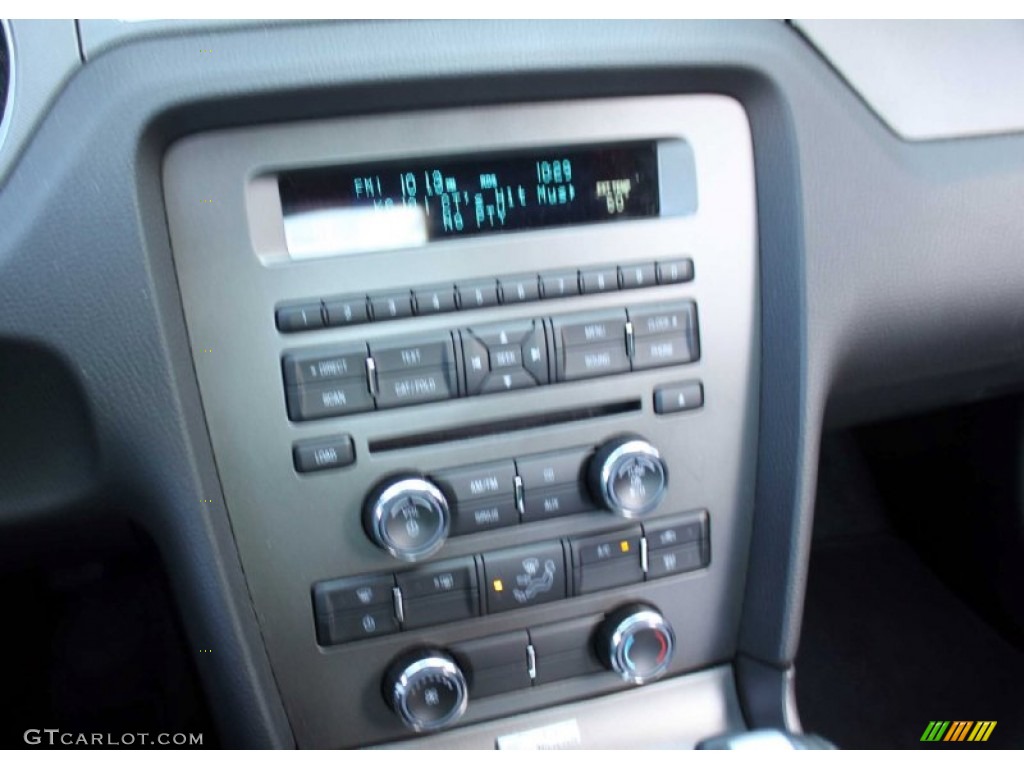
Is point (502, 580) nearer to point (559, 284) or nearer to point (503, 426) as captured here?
point (503, 426)

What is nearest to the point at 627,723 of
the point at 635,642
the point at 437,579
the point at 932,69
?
the point at 635,642

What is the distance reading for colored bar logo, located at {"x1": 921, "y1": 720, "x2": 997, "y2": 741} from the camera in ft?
3.33

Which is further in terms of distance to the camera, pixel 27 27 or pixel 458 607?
pixel 458 607

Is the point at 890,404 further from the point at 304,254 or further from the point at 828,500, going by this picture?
the point at 304,254

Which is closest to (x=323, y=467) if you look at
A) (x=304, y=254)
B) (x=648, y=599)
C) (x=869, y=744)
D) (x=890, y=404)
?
(x=304, y=254)

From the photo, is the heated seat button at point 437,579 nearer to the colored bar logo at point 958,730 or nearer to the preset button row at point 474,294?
the preset button row at point 474,294

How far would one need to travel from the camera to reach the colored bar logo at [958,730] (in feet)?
3.33

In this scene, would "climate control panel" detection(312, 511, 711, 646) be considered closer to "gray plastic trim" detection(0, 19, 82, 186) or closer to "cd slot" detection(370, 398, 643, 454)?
"cd slot" detection(370, 398, 643, 454)

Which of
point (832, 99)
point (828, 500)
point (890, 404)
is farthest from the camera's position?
point (828, 500)

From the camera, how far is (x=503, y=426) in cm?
62

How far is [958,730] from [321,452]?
0.85m

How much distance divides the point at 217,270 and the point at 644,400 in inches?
11.9

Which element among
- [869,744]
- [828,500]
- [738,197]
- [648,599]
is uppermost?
[738,197]

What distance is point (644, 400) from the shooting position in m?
0.64
